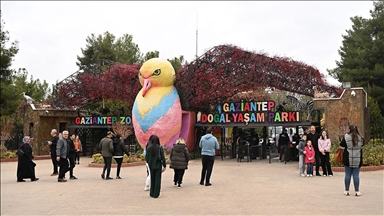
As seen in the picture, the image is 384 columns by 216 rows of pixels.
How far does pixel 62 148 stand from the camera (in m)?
13.3

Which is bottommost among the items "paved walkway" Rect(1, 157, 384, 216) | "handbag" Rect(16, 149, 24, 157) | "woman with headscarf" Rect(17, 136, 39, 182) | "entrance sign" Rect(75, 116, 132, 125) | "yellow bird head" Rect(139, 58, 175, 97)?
"paved walkway" Rect(1, 157, 384, 216)

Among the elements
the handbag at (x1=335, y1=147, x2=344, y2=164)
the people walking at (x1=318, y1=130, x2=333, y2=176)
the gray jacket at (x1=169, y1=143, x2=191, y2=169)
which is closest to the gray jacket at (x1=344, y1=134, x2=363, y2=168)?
the handbag at (x1=335, y1=147, x2=344, y2=164)

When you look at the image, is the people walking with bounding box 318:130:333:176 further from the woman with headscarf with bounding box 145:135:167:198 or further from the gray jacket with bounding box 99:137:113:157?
the gray jacket with bounding box 99:137:113:157

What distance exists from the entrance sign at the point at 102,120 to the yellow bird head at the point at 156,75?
4273 millimetres

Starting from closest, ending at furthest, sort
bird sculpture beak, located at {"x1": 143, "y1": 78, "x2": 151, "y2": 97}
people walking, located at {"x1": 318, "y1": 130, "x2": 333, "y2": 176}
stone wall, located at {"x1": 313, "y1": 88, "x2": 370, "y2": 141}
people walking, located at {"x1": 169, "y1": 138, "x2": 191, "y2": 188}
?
people walking, located at {"x1": 169, "y1": 138, "x2": 191, "y2": 188}
people walking, located at {"x1": 318, "y1": 130, "x2": 333, "y2": 176}
stone wall, located at {"x1": 313, "y1": 88, "x2": 370, "y2": 141}
bird sculpture beak, located at {"x1": 143, "y1": 78, "x2": 151, "y2": 97}

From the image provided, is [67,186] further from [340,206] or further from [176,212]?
[340,206]

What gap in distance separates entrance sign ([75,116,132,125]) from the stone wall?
1123cm

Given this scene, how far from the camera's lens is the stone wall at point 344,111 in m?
18.9

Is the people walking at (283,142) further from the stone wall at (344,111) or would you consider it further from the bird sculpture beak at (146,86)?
the bird sculpture beak at (146,86)

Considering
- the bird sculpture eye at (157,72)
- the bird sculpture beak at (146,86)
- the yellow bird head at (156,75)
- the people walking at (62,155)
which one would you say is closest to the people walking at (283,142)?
the yellow bird head at (156,75)

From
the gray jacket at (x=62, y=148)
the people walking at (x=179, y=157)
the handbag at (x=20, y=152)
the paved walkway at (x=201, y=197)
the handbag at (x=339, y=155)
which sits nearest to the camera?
the paved walkway at (x=201, y=197)

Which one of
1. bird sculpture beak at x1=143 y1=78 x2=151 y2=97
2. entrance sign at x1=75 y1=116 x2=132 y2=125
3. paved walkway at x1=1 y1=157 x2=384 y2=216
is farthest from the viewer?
entrance sign at x1=75 y1=116 x2=132 y2=125

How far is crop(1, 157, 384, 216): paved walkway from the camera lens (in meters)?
8.49

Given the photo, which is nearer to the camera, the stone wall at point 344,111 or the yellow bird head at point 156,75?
the stone wall at point 344,111
